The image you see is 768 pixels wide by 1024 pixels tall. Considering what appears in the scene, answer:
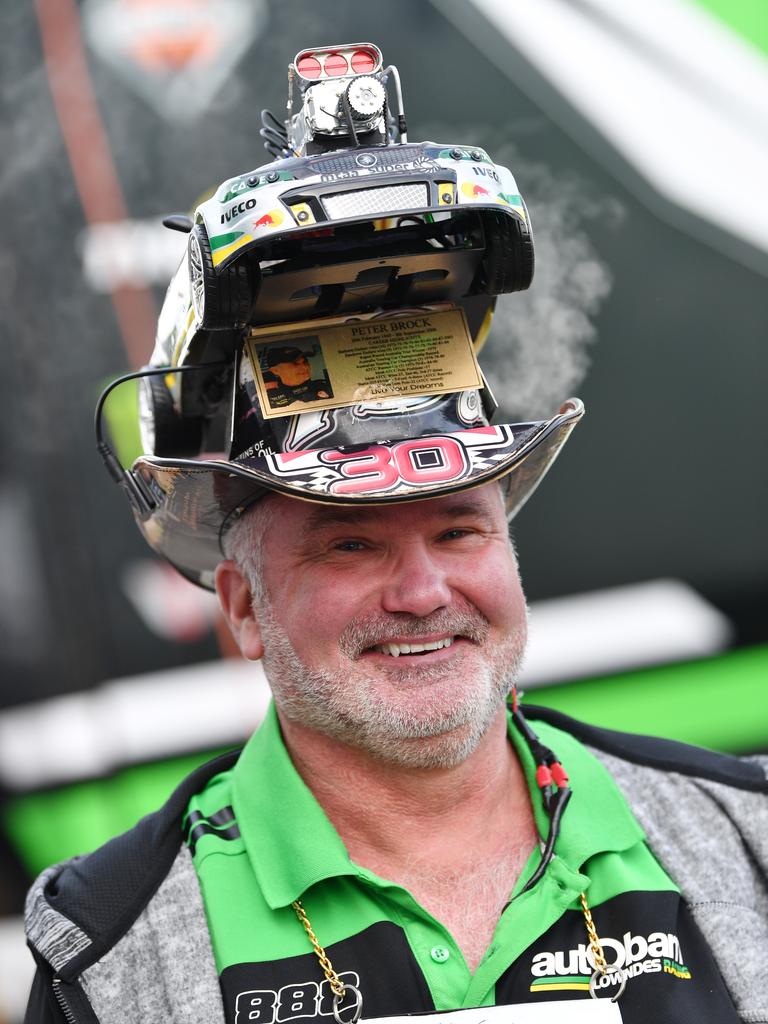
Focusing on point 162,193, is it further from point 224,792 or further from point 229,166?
point 224,792

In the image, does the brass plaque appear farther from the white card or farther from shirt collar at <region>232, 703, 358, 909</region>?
the white card

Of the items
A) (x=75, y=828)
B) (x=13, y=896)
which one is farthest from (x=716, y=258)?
(x=13, y=896)

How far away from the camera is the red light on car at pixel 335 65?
80.2 inches

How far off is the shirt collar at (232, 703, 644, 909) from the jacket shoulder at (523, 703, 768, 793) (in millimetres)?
67

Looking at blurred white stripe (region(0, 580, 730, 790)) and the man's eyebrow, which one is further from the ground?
blurred white stripe (region(0, 580, 730, 790))

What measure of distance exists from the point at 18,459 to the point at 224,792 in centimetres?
158

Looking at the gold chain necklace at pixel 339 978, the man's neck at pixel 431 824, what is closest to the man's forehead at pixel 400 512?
the man's neck at pixel 431 824

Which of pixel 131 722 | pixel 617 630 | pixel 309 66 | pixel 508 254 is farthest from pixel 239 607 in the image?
pixel 617 630

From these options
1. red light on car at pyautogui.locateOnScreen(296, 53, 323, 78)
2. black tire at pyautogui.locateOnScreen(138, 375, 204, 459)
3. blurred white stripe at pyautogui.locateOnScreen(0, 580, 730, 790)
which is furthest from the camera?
blurred white stripe at pyautogui.locateOnScreen(0, 580, 730, 790)

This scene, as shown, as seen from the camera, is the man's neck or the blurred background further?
the blurred background

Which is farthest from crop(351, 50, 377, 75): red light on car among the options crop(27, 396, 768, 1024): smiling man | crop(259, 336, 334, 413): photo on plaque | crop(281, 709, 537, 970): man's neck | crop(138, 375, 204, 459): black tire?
crop(281, 709, 537, 970): man's neck

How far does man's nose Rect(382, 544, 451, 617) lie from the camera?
77.8 inches

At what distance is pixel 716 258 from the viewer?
3.64m

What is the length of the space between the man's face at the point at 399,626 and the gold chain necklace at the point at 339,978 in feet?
0.95
